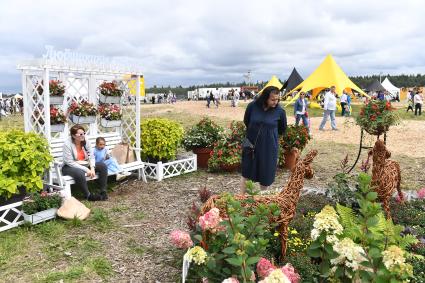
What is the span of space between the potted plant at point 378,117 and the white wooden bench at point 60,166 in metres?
4.31

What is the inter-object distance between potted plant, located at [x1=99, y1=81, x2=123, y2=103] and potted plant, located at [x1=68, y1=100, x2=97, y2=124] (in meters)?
0.43

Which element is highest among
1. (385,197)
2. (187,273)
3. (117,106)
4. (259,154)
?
(117,106)

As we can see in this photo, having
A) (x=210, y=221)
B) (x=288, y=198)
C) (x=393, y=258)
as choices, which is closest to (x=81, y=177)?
(x=288, y=198)

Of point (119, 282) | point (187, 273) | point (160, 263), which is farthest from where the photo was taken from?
point (160, 263)

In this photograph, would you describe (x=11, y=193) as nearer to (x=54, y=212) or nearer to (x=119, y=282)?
(x=54, y=212)

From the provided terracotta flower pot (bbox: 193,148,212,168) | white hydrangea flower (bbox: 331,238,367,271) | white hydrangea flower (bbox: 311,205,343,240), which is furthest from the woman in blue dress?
terracotta flower pot (bbox: 193,148,212,168)

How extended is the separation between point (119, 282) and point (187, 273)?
90 centimetres

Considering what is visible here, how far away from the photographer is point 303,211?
219 inches

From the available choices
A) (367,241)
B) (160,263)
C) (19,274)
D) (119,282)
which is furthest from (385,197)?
(19,274)

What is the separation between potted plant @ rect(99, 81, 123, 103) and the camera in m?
8.10

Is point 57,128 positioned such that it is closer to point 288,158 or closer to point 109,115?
point 109,115

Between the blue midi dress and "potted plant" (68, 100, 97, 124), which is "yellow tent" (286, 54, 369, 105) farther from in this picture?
the blue midi dress

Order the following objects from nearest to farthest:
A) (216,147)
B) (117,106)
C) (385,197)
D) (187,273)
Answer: (187,273)
(385,197)
(117,106)
(216,147)

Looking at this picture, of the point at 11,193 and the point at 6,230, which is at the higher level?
the point at 11,193
